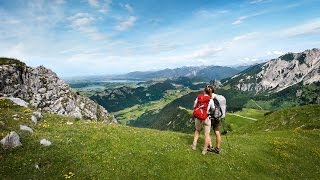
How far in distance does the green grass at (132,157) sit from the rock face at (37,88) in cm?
5326

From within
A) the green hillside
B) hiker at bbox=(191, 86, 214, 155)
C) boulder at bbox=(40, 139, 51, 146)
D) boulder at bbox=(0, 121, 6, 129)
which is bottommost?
the green hillside

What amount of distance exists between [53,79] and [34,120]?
95023 millimetres

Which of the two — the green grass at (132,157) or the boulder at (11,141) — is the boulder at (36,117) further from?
the boulder at (11,141)

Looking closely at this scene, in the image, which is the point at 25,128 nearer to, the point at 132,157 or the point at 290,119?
the point at 132,157

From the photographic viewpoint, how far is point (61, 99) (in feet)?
403

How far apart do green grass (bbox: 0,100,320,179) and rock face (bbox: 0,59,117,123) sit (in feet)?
175

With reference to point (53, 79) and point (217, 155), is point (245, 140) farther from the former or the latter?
point (53, 79)

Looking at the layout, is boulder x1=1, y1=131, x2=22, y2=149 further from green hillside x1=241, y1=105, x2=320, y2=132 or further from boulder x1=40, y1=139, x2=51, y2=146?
green hillside x1=241, y1=105, x2=320, y2=132

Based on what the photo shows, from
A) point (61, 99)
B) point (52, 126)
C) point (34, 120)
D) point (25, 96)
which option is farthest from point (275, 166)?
point (61, 99)

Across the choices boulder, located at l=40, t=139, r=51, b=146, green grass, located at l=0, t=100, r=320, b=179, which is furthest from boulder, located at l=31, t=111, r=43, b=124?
boulder, located at l=40, t=139, r=51, b=146

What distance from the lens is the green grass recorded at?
25.2m

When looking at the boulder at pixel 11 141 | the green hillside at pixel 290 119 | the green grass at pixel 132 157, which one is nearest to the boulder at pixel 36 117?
the green grass at pixel 132 157

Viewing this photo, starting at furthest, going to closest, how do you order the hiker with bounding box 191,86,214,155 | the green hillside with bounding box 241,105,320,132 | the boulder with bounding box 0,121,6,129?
the green hillside with bounding box 241,105,320,132 → the boulder with bounding box 0,121,6,129 → the hiker with bounding box 191,86,214,155

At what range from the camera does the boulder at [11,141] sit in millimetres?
26688
